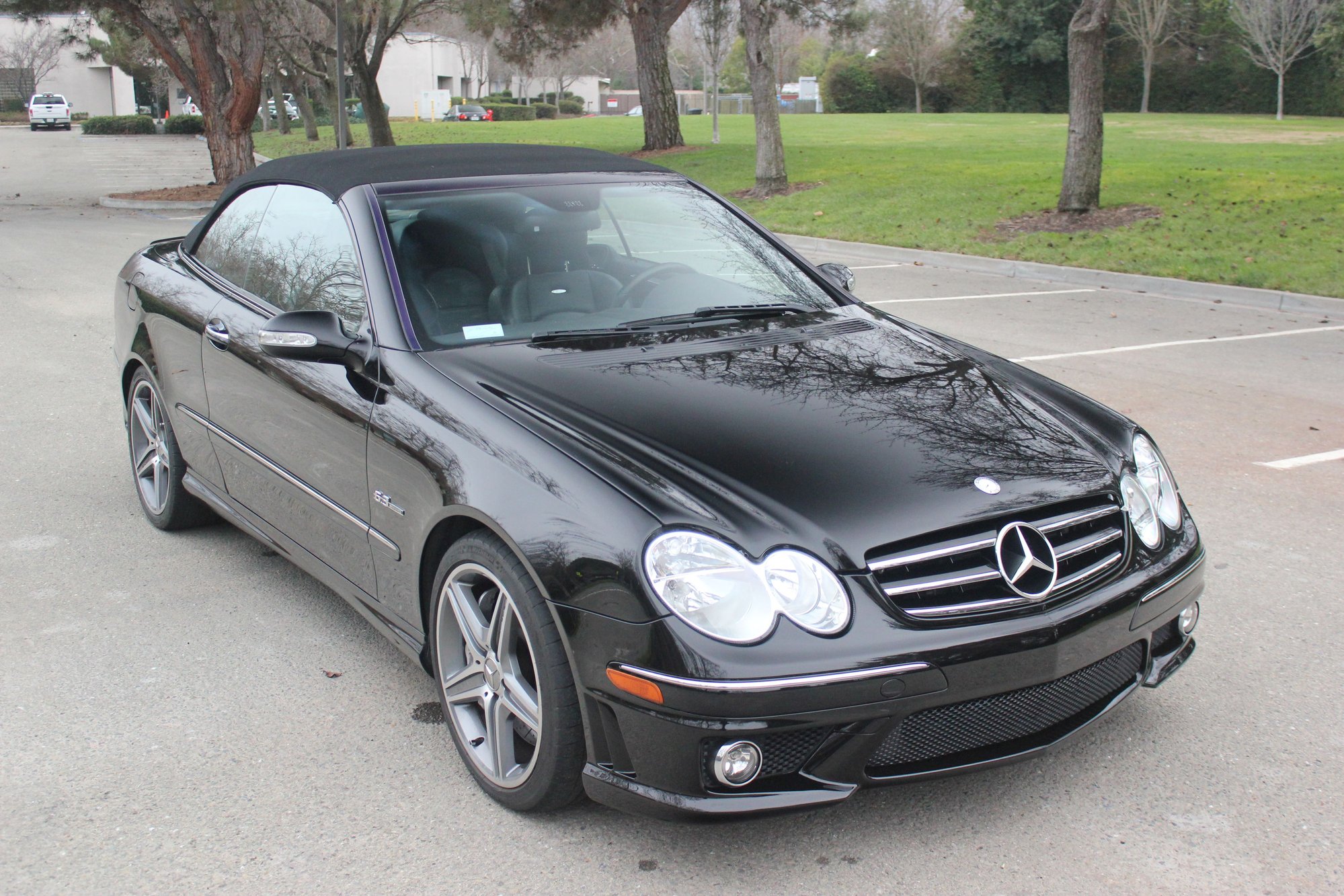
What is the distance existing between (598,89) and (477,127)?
63.2 metres

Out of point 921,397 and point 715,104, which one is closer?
point 921,397

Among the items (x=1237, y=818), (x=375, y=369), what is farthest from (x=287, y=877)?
(x=1237, y=818)

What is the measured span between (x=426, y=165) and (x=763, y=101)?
16582 millimetres

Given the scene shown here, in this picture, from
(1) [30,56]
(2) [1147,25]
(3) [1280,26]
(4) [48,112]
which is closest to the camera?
(3) [1280,26]

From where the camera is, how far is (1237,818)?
2.96 m

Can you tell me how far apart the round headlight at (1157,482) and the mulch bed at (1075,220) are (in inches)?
501

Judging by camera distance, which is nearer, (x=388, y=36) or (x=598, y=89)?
(x=388, y=36)

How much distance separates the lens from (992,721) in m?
2.73

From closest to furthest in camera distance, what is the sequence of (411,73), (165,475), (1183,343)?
(165,475) < (1183,343) < (411,73)

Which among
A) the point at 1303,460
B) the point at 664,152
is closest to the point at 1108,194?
the point at 1303,460

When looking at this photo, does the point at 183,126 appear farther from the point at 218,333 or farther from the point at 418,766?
the point at 418,766

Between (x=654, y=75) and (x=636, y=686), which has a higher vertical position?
(x=654, y=75)

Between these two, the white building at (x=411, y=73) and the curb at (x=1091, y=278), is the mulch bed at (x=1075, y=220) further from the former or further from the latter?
the white building at (x=411, y=73)

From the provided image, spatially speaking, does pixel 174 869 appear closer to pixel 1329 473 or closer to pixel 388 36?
pixel 1329 473
